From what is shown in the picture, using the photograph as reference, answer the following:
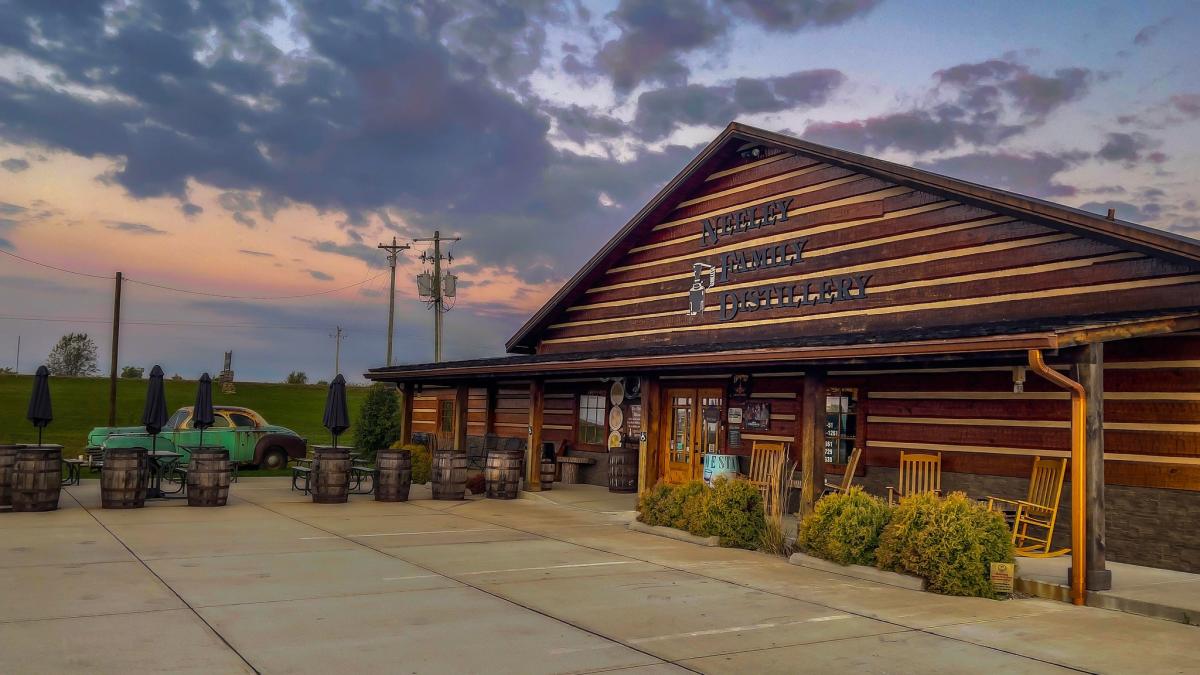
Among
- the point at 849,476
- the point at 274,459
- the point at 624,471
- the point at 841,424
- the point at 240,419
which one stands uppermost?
the point at 841,424

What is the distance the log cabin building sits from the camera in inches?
393

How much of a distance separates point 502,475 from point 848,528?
28.5 ft

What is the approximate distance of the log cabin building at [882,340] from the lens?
9992 millimetres

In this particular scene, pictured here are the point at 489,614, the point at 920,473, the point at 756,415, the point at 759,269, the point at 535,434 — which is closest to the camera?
the point at 489,614

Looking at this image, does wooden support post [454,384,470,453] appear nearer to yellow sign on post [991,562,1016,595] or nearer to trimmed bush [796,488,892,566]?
trimmed bush [796,488,892,566]

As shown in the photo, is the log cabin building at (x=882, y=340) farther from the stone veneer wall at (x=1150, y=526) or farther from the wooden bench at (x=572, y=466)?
the wooden bench at (x=572, y=466)

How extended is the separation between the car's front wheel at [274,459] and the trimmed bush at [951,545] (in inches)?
761

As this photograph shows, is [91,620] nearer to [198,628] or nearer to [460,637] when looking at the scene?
Result: [198,628]

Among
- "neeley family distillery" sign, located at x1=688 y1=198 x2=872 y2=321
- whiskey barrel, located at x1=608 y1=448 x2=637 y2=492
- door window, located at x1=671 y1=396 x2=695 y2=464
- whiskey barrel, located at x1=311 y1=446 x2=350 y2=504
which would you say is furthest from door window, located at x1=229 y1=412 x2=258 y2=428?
"neeley family distillery" sign, located at x1=688 y1=198 x2=872 y2=321

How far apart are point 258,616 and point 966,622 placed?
573cm

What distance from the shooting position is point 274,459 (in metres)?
25.1

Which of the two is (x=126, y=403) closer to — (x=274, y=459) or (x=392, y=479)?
(x=274, y=459)

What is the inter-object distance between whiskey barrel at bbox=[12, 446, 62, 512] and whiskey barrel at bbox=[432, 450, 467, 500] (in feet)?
20.1

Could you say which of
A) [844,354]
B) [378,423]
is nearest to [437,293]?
[378,423]
